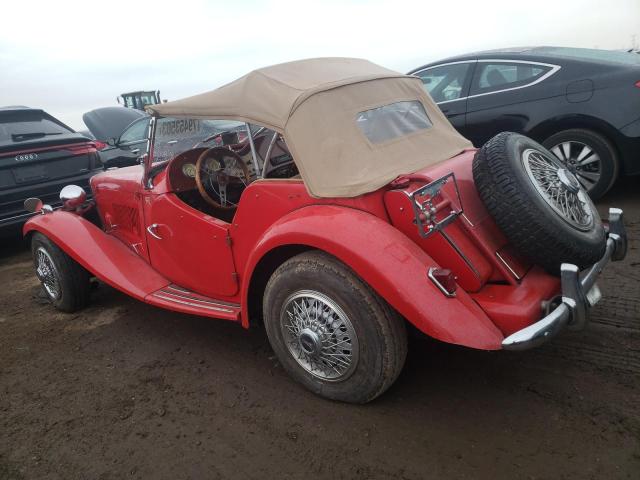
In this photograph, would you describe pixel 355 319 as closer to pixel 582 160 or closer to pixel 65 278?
pixel 65 278

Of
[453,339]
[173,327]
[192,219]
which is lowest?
[173,327]

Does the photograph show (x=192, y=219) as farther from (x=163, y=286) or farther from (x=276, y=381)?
(x=276, y=381)

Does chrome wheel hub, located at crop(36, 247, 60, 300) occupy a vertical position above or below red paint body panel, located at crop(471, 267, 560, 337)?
below

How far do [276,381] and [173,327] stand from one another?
1212 mm

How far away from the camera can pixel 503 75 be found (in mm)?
5234

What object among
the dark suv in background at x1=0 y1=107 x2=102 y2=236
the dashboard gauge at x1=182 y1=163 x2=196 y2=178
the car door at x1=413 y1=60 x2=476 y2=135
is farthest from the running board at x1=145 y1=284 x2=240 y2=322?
the car door at x1=413 y1=60 x2=476 y2=135

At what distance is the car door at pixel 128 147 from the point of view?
7711mm

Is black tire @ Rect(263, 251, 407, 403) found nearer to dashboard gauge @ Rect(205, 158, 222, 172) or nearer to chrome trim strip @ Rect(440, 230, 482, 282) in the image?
chrome trim strip @ Rect(440, 230, 482, 282)

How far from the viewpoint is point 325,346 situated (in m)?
2.38

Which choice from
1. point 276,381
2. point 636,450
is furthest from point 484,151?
point 276,381

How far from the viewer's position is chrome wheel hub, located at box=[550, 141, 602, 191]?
4.79m

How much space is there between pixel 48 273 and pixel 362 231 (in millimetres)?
3094

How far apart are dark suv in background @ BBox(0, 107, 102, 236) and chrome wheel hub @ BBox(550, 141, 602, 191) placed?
5739 millimetres

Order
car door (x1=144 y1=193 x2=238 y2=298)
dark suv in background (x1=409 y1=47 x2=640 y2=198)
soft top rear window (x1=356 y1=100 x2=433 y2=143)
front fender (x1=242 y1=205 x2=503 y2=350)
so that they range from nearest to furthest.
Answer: front fender (x1=242 y1=205 x2=503 y2=350) < soft top rear window (x1=356 y1=100 x2=433 y2=143) < car door (x1=144 y1=193 x2=238 y2=298) < dark suv in background (x1=409 y1=47 x2=640 y2=198)
